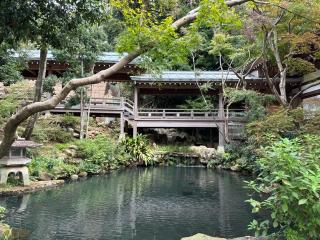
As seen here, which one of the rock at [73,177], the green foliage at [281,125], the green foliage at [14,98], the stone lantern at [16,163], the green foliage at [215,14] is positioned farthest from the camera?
the green foliage at [14,98]

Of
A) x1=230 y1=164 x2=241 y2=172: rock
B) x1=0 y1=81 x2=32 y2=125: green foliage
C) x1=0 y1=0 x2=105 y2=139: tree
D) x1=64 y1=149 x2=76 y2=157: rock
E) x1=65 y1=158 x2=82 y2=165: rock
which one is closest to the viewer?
x1=0 y1=0 x2=105 y2=139: tree

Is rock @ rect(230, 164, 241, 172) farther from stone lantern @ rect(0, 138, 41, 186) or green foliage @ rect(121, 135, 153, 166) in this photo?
stone lantern @ rect(0, 138, 41, 186)

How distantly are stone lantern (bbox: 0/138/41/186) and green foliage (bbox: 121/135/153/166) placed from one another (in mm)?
8016

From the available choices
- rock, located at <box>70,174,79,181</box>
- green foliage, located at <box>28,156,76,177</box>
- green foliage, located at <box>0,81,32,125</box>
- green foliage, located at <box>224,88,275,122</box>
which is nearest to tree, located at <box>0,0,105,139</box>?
green foliage, located at <box>28,156,76,177</box>

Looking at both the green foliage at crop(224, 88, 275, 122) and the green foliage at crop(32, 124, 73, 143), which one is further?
the green foliage at crop(224, 88, 275, 122)

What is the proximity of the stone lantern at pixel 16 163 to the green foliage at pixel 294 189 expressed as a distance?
31.3ft

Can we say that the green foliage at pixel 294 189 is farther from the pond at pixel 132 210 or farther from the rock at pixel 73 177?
the rock at pixel 73 177

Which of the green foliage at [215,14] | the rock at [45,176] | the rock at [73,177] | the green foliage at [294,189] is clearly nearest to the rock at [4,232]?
the green foliage at [294,189]

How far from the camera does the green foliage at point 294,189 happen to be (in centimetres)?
365

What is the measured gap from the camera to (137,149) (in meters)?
19.7

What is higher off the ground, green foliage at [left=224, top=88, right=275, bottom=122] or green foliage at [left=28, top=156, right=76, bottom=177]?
green foliage at [left=224, top=88, right=275, bottom=122]

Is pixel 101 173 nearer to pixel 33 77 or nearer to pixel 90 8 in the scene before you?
pixel 33 77

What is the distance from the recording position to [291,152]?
12.8 feet

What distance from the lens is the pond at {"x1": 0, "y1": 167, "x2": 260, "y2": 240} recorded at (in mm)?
7801
